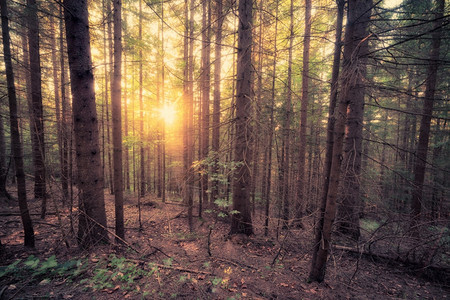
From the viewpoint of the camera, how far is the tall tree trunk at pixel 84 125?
423cm

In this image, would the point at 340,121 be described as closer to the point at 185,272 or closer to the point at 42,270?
the point at 185,272

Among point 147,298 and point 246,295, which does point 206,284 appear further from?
point 147,298

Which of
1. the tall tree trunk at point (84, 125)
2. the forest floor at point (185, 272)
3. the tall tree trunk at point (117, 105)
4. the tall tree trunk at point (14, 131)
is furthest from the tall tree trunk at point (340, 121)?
the tall tree trunk at point (14, 131)

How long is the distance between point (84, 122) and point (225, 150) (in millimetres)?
Answer: 3736

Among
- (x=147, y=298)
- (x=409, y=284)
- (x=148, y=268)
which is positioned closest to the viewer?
(x=147, y=298)

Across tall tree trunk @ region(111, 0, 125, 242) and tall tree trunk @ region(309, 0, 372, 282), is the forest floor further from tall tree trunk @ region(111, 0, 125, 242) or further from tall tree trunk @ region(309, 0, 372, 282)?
tall tree trunk @ region(111, 0, 125, 242)

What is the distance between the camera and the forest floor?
122 inches

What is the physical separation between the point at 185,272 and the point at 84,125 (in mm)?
4419

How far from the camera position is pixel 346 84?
3.24m

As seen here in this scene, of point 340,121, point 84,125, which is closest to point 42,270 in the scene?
point 84,125

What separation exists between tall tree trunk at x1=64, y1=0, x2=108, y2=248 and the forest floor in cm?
51

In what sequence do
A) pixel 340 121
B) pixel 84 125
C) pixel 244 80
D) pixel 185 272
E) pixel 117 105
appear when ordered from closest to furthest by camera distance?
pixel 340 121
pixel 185 272
pixel 84 125
pixel 244 80
pixel 117 105

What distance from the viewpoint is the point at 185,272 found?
13.3 feet

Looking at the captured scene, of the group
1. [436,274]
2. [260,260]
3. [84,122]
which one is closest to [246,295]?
[260,260]
